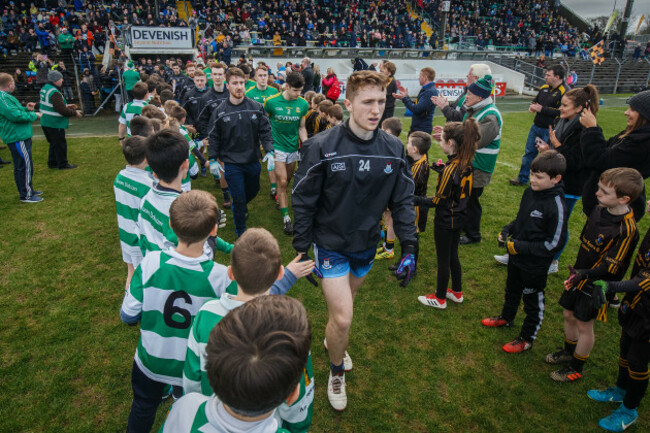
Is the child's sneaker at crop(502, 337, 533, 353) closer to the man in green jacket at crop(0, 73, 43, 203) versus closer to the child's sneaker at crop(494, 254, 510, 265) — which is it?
the child's sneaker at crop(494, 254, 510, 265)

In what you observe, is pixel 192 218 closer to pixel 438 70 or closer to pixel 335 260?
pixel 335 260

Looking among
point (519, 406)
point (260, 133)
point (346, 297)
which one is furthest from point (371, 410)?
point (260, 133)

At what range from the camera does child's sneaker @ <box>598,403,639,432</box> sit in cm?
291

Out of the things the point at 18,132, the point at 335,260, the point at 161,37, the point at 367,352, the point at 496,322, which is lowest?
the point at 367,352

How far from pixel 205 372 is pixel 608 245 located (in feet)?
9.93

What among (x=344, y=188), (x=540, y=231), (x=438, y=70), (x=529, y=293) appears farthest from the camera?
(x=438, y=70)

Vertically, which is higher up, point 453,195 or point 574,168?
point 574,168

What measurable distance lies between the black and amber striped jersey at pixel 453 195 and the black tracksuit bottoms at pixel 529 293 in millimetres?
660

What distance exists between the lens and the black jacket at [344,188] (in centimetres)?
280

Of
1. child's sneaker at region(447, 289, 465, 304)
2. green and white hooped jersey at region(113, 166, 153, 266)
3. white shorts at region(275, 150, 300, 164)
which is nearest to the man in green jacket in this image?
white shorts at region(275, 150, 300, 164)

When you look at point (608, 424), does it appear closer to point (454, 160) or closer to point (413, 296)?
point (413, 296)

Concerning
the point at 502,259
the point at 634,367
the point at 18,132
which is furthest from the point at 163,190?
the point at 18,132

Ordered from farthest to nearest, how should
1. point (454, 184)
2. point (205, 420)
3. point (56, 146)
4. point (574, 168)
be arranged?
1. point (56, 146)
2. point (574, 168)
3. point (454, 184)
4. point (205, 420)

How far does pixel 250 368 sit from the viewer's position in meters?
1.12
